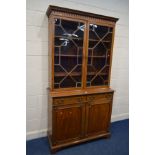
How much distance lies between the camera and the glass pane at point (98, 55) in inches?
95.3

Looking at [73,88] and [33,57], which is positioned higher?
[33,57]

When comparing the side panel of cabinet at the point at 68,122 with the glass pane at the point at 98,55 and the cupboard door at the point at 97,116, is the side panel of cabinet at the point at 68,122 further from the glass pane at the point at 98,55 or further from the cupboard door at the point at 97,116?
the glass pane at the point at 98,55

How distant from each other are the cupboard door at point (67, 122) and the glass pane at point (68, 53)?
362mm

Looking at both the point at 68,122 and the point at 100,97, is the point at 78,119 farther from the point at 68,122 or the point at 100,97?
the point at 100,97

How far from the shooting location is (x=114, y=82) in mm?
3195

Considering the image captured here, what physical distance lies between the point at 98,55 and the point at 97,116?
1060mm

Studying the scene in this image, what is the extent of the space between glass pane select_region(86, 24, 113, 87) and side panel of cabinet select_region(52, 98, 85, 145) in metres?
0.49

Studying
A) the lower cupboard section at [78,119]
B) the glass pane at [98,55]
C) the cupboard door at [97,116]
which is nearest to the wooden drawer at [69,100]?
the lower cupboard section at [78,119]

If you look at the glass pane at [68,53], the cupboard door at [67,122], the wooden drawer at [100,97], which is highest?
the glass pane at [68,53]
